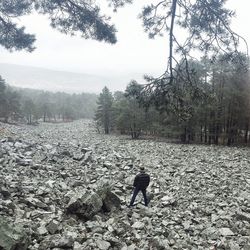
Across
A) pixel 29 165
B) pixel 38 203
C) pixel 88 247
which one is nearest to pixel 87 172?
pixel 29 165

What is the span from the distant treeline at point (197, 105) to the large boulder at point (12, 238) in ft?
14.3

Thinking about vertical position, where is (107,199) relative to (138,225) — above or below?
above

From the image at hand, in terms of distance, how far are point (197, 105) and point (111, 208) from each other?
5929 millimetres

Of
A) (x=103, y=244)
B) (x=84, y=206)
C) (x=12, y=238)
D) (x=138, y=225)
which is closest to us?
(x=12, y=238)

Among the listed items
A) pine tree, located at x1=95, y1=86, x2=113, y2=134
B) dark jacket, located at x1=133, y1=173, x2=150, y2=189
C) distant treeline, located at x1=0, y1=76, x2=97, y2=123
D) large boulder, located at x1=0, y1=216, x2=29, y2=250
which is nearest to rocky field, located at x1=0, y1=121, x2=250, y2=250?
large boulder, located at x1=0, y1=216, x2=29, y2=250

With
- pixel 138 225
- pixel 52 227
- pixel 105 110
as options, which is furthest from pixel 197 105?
pixel 105 110

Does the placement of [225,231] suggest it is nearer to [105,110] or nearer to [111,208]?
[111,208]

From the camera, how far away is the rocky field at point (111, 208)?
9.12m

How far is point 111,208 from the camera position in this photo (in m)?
12.0

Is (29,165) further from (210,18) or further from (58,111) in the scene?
(58,111)

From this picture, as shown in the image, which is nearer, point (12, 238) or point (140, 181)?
point (12, 238)

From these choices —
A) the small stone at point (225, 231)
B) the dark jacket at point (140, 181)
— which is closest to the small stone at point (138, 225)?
the dark jacket at point (140, 181)

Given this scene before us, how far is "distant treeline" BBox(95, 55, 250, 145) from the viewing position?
6.68 metres

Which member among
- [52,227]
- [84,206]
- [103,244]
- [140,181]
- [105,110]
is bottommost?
[103,244]
